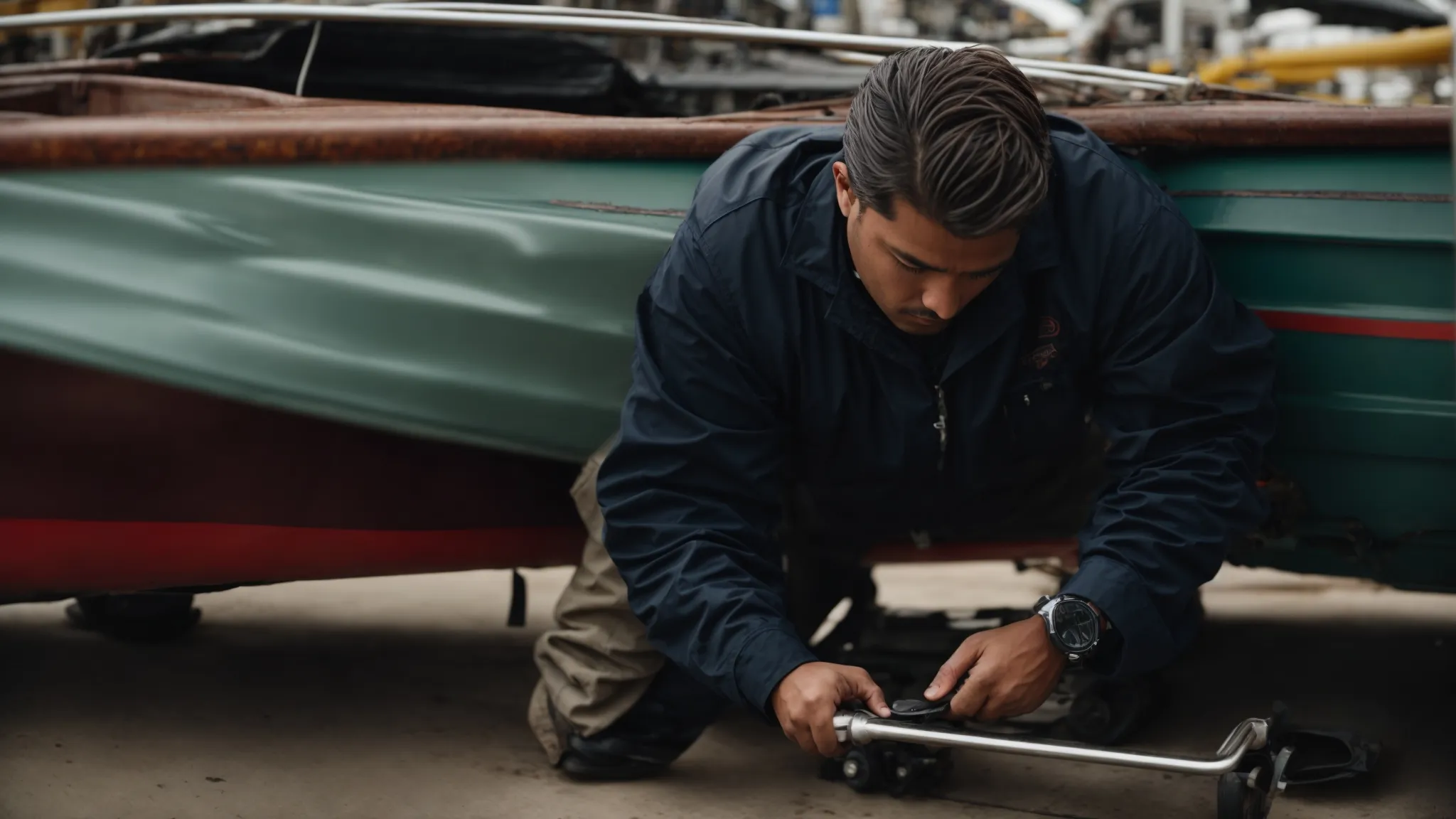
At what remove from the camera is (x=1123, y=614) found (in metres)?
1.52

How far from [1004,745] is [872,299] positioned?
0.50 m

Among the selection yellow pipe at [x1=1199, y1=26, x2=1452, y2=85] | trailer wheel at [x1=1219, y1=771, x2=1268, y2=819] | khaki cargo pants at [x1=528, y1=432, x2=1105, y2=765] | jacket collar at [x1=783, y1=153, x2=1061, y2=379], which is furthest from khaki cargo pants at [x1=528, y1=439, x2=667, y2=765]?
yellow pipe at [x1=1199, y1=26, x2=1452, y2=85]

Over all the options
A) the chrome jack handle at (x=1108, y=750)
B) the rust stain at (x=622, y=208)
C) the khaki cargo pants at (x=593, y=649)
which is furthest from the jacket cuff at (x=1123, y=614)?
the rust stain at (x=622, y=208)

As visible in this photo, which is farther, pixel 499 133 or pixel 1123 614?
pixel 499 133

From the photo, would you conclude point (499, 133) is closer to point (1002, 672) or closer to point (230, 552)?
point (230, 552)

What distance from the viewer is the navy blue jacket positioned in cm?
156

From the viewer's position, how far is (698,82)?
8.87ft

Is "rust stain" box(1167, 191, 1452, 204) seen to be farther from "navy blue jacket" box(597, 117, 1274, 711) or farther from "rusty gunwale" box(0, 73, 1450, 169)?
"navy blue jacket" box(597, 117, 1274, 711)

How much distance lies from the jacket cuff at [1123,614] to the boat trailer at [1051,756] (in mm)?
100

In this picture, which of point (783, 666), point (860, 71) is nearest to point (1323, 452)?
point (783, 666)

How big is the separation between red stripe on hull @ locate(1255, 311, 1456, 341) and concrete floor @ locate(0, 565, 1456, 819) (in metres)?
0.54

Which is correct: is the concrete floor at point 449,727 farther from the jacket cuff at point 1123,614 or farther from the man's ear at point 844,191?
the man's ear at point 844,191

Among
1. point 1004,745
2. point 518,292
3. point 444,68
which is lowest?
point 1004,745

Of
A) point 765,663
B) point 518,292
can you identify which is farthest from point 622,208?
point 765,663
